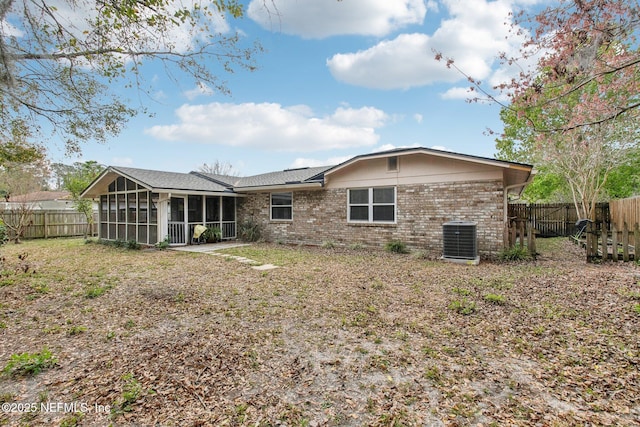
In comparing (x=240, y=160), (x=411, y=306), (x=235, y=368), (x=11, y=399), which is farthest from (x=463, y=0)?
(x=240, y=160)

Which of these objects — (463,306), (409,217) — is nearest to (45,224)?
(409,217)

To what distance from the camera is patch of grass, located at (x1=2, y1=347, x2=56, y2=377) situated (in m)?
2.92

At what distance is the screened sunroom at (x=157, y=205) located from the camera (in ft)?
40.4

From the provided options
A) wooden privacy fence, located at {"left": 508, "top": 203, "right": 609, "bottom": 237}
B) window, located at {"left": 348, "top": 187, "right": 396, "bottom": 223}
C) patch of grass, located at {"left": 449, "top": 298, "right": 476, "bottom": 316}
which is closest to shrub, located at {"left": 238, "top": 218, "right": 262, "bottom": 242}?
window, located at {"left": 348, "top": 187, "right": 396, "bottom": 223}

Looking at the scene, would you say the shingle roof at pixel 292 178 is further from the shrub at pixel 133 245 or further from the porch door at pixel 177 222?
the shrub at pixel 133 245

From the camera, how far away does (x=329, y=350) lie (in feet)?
11.1

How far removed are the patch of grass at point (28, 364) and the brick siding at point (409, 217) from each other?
930cm

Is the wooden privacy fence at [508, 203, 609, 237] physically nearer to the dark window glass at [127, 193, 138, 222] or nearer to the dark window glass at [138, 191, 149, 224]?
the dark window glass at [138, 191, 149, 224]

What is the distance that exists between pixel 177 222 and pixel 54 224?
9.65 meters

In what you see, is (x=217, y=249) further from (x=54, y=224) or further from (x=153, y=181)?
(x=54, y=224)

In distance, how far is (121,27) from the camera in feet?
19.8

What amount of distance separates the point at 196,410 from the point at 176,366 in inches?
31.8

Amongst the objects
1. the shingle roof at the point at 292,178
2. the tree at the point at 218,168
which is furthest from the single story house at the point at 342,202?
the tree at the point at 218,168

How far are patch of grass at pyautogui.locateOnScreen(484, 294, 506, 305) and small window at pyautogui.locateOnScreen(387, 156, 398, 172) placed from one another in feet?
20.6
